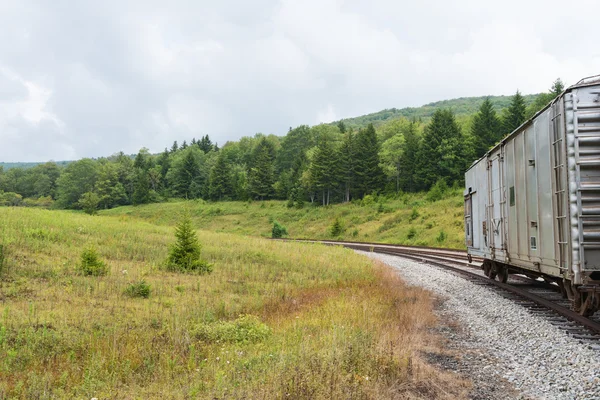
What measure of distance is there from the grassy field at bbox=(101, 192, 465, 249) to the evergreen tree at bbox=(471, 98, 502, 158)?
497 inches

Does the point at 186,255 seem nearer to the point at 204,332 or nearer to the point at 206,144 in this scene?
the point at 204,332

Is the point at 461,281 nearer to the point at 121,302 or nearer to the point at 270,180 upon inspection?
the point at 121,302

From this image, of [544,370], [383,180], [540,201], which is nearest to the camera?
[544,370]

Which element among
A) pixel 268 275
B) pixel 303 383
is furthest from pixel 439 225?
pixel 303 383

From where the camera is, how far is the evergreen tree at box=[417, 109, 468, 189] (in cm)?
6097

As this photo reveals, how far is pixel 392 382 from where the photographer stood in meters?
5.29

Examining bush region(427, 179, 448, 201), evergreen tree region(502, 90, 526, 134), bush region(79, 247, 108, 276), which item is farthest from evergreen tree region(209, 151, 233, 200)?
bush region(79, 247, 108, 276)

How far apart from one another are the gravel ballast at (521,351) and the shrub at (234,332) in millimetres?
3611

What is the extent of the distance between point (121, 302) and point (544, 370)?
29.2ft

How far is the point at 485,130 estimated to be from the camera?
62281 mm

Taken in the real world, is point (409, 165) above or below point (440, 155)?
below

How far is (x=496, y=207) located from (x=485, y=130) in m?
55.5

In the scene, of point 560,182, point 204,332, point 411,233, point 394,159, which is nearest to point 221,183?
point 394,159

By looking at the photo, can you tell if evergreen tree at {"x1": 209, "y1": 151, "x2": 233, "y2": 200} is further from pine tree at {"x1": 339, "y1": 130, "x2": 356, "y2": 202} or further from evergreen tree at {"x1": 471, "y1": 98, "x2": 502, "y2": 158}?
evergreen tree at {"x1": 471, "y1": 98, "x2": 502, "y2": 158}
